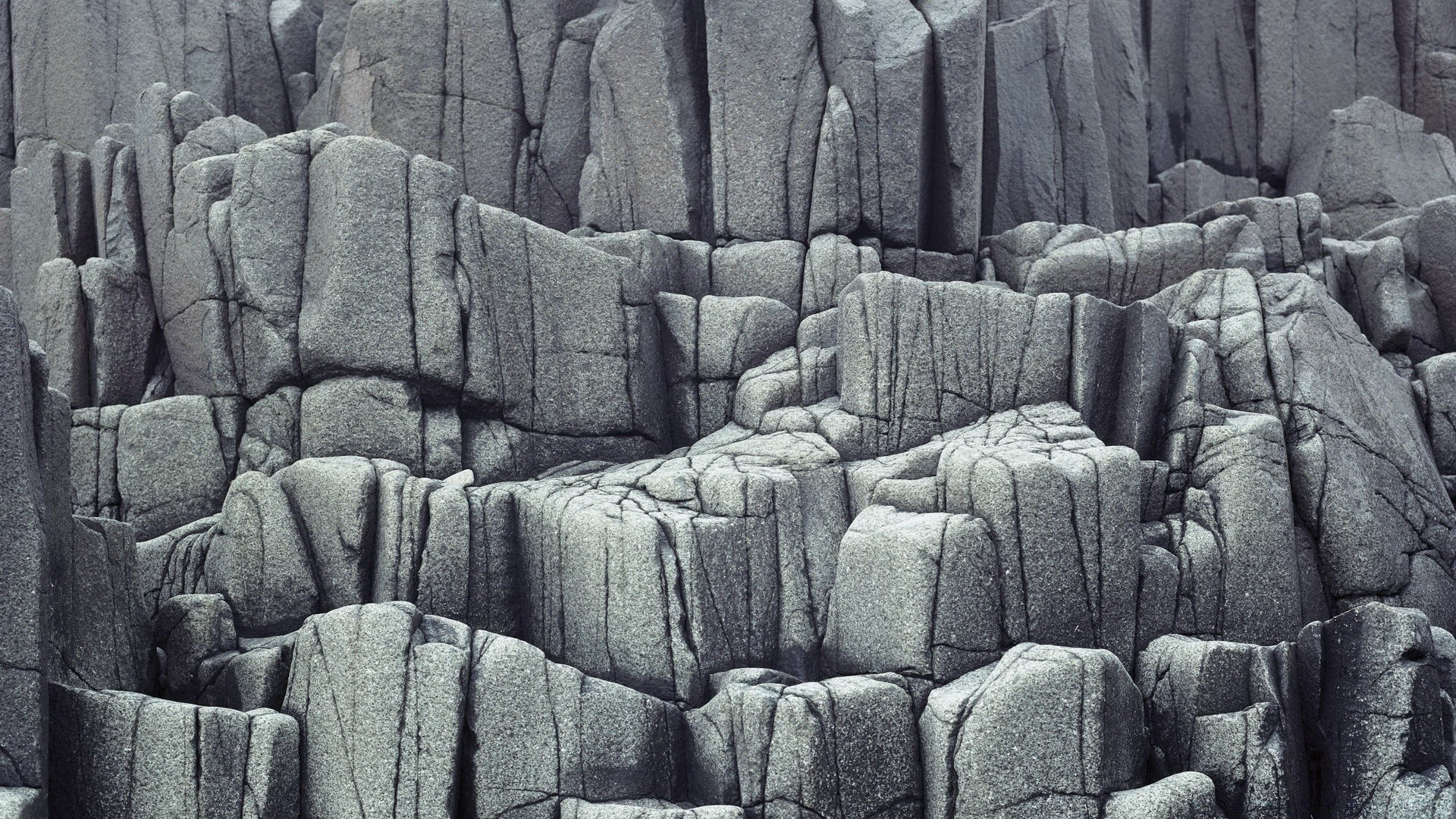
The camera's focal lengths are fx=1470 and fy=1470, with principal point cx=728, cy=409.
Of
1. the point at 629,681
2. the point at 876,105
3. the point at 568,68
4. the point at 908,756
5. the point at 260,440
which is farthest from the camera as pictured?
→ the point at 568,68

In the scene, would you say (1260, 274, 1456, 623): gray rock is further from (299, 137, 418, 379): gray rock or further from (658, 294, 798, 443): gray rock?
(299, 137, 418, 379): gray rock

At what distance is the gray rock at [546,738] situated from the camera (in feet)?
49.1

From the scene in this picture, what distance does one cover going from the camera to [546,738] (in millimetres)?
15141

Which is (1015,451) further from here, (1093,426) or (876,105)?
(876,105)

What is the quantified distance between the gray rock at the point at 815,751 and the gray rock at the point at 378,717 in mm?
2765

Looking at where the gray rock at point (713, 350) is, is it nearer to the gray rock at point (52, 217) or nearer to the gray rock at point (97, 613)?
the gray rock at point (97, 613)

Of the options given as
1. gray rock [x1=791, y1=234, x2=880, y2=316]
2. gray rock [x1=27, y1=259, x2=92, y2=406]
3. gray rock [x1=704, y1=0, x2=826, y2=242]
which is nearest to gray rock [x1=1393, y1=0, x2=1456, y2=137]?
gray rock [x1=704, y1=0, x2=826, y2=242]

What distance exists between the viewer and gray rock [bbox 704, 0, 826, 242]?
75.3 ft

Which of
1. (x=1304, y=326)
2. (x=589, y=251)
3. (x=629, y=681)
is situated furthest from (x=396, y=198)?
(x=1304, y=326)

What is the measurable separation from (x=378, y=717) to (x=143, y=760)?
2.24 meters

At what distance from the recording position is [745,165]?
23031 mm

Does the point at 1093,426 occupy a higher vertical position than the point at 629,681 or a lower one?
higher

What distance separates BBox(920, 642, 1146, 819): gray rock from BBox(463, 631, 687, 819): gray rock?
2.99 meters

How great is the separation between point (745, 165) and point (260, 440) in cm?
857
